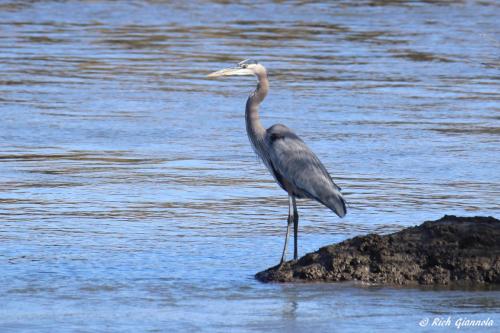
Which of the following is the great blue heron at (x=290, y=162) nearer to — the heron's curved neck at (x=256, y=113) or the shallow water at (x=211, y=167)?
the heron's curved neck at (x=256, y=113)

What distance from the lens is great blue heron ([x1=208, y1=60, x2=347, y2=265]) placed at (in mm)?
8648

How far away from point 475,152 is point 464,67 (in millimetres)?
7227

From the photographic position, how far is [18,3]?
99.0 feet

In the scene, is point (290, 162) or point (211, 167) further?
point (211, 167)

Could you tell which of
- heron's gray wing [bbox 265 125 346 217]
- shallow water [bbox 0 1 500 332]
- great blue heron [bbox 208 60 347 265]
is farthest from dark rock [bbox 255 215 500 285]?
heron's gray wing [bbox 265 125 346 217]

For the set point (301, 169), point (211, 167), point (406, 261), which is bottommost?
point (211, 167)

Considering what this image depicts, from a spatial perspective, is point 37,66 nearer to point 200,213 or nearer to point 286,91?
point 286,91

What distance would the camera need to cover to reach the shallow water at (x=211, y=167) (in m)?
7.65

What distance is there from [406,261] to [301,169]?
3.44ft

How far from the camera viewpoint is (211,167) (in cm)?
1218

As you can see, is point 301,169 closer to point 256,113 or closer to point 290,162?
point 290,162

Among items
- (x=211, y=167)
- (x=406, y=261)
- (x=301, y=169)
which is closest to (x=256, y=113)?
(x=301, y=169)

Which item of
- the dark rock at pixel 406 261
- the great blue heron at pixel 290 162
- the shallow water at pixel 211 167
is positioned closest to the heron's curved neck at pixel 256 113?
the great blue heron at pixel 290 162

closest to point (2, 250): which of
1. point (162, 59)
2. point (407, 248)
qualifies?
point (407, 248)
